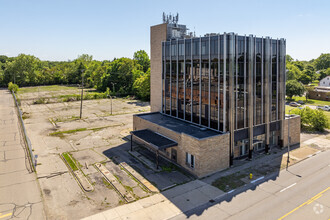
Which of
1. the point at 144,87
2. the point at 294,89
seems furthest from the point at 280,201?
the point at 294,89

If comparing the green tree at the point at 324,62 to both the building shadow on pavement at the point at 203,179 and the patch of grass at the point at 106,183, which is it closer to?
the building shadow on pavement at the point at 203,179

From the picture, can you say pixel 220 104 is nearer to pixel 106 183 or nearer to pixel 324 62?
pixel 106 183

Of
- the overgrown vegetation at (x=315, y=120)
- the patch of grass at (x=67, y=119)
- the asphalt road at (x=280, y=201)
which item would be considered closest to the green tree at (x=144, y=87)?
the patch of grass at (x=67, y=119)

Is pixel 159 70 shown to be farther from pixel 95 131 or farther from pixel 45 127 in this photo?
pixel 45 127

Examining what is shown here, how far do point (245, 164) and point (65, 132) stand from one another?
32.2m

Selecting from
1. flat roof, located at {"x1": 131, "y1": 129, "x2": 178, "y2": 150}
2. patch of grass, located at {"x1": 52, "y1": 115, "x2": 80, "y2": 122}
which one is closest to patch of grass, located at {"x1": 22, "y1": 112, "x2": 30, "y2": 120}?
patch of grass, located at {"x1": 52, "y1": 115, "x2": 80, "y2": 122}

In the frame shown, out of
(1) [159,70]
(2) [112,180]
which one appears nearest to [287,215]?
(2) [112,180]

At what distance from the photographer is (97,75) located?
112m

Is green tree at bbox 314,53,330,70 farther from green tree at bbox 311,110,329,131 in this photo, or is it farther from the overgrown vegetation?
green tree at bbox 311,110,329,131

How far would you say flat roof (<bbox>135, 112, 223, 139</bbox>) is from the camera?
3045 centimetres

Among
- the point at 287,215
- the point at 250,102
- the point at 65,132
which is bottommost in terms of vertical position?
the point at 287,215

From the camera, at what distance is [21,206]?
21.8m

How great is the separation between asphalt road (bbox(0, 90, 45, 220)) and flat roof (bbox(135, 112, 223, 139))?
1722 cm

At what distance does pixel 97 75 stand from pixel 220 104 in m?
90.9
